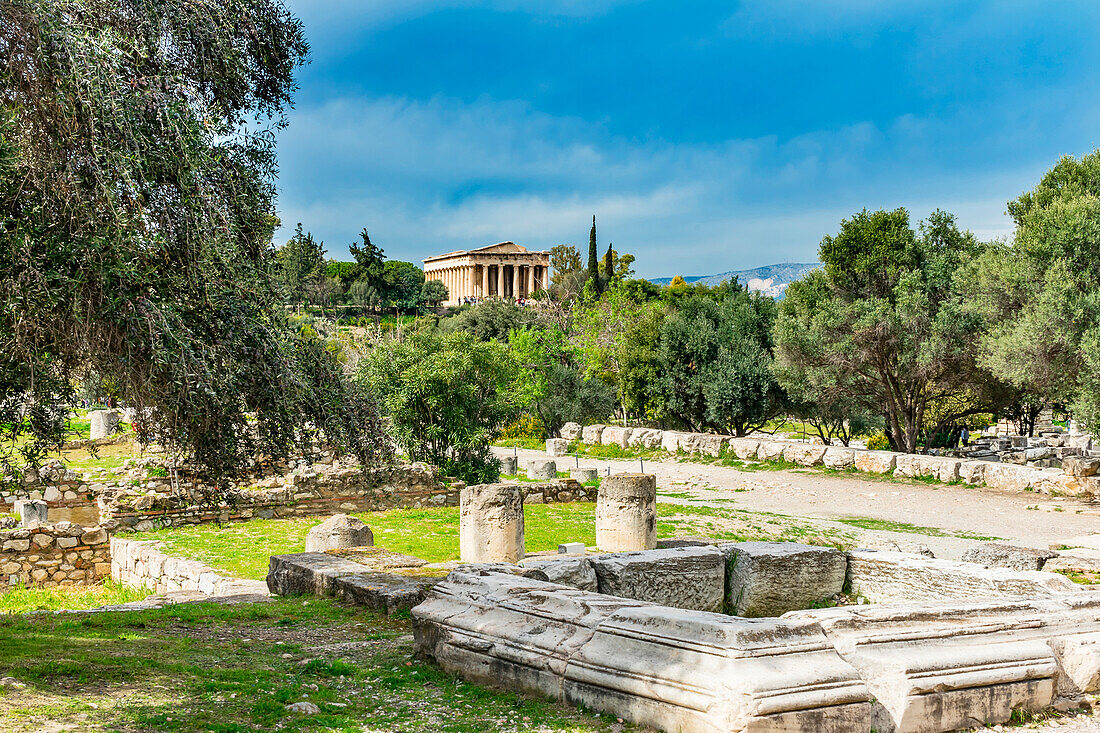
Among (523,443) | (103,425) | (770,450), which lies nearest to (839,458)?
(770,450)

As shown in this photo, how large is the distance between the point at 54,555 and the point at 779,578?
9.34 meters

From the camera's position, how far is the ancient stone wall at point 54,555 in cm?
1090

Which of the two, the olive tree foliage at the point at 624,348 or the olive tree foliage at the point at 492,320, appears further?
the olive tree foliage at the point at 492,320

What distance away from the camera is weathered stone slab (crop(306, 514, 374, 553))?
34.1 ft

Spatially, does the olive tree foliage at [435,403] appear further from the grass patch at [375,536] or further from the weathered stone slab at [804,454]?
the weathered stone slab at [804,454]

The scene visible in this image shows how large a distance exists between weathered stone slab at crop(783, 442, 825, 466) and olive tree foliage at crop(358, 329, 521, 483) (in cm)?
914

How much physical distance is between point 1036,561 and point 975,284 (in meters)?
12.8

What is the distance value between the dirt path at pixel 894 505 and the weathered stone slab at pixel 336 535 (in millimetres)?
6610

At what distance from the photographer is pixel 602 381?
3509 cm

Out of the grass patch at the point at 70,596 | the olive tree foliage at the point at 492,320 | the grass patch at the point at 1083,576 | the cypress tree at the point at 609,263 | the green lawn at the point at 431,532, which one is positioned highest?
the cypress tree at the point at 609,263

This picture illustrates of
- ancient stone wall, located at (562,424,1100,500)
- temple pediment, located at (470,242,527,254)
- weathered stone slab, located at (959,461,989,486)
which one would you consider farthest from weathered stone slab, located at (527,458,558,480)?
temple pediment, located at (470,242,527,254)

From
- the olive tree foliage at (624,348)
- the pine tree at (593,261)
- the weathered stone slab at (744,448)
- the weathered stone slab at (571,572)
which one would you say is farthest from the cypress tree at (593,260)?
the weathered stone slab at (571,572)

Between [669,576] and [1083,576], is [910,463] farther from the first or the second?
[669,576]

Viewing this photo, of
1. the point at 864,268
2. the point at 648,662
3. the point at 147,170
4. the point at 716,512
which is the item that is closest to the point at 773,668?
the point at 648,662
